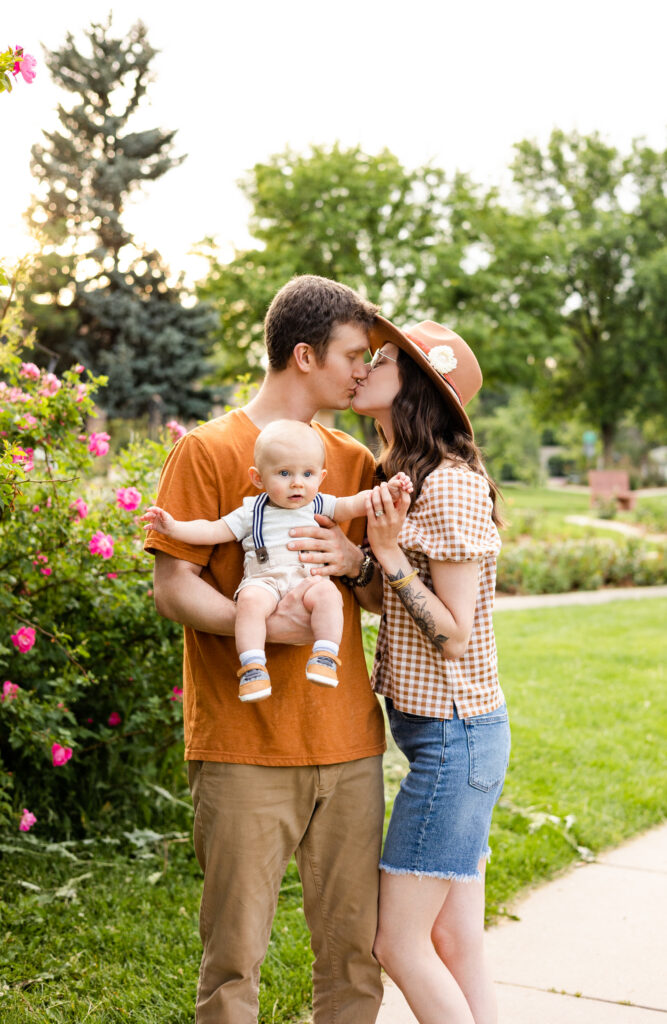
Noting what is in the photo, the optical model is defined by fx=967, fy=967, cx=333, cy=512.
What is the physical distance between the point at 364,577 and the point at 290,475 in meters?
0.40

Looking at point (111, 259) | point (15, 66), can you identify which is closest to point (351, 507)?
point (15, 66)

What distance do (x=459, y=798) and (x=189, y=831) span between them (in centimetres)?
245

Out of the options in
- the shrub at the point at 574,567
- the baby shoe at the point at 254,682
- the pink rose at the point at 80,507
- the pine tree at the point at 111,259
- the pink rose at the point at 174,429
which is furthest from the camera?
the pine tree at the point at 111,259

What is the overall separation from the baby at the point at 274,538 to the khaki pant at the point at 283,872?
1.06ft

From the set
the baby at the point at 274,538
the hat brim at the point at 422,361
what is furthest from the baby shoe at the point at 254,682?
the hat brim at the point at 422,361

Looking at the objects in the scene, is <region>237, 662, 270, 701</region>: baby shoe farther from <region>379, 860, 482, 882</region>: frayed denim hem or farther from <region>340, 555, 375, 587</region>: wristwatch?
<region>379, 860, 482, 882</region>: frayed denim hem

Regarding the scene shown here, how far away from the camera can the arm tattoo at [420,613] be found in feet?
7.61

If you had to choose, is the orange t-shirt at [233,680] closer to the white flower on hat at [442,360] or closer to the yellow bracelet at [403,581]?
the yellow bracelet at [403,581]

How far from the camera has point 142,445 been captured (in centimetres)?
480

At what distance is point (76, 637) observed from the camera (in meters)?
4.25

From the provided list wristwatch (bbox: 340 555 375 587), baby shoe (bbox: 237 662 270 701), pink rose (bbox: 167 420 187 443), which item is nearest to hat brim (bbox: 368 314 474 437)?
wristwatch (bbox: 340 555 375 587)

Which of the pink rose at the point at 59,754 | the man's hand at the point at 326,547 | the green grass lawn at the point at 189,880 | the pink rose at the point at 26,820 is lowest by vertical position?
the green grass lawn at the point at 189,880

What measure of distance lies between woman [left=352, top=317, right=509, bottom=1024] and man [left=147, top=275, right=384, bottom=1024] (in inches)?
3.5

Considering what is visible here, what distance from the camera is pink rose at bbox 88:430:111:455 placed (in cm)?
420
